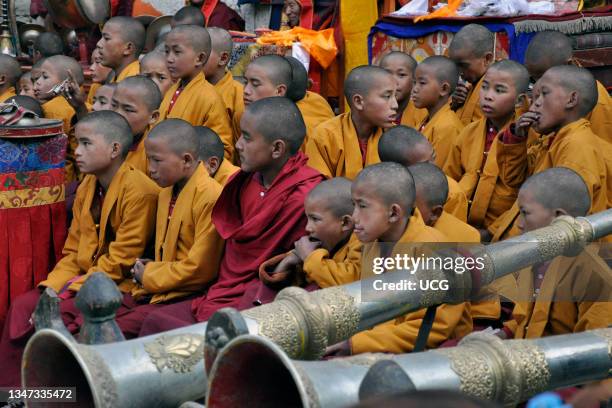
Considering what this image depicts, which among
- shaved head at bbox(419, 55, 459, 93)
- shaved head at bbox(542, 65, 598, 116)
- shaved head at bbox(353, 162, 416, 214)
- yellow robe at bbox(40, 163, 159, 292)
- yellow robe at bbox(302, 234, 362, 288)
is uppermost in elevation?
shaved head at bbox(542, 65, 598, 116)

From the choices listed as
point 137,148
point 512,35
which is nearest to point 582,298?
point 137,148

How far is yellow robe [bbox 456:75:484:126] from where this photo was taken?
662 cm

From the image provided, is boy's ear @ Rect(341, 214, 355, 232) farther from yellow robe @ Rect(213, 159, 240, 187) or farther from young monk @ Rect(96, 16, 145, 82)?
young monk @ Rect(96, 16, 145, 82)

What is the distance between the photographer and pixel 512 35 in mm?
7262

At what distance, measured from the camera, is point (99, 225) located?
18.0 feet

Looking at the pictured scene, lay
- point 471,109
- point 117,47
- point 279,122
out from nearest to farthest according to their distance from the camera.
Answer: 1. point 279,122
2. point 471,109
3. point 117,47

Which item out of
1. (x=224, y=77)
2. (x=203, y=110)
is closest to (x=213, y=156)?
(x=203, y=110)

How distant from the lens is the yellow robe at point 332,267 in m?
4.16

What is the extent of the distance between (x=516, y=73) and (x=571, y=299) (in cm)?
232

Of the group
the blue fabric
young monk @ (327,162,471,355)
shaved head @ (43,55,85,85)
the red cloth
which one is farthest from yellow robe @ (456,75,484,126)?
shaved head @ (43,55,85,85)

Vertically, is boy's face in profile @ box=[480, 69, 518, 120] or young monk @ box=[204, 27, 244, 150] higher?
boy's face in profile @ box=[480, 69, 518, 120]

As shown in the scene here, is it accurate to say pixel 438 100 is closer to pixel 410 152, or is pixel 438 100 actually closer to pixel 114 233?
pixel 410 152

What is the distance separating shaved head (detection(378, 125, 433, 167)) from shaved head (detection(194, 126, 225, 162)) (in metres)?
0.96

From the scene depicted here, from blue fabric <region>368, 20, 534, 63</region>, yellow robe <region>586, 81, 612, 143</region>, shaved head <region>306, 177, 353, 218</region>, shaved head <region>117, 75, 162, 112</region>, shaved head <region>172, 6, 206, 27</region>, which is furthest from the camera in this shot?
shaved head <region>172, 6, 206, 27</region>
